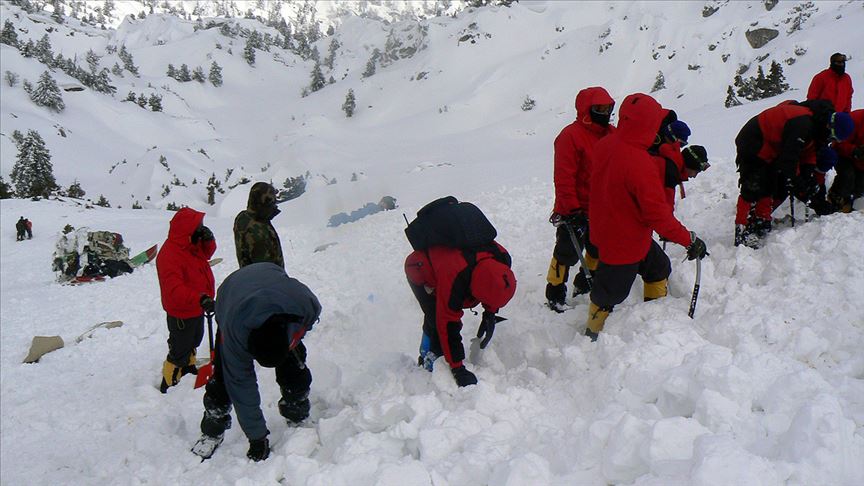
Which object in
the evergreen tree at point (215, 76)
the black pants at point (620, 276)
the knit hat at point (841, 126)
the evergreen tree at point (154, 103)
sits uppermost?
the evergreen tree at point (215, 76)

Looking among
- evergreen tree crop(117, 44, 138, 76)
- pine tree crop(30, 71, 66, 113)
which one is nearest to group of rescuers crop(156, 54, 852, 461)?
pine tree crop(30, 71, 66, 113)

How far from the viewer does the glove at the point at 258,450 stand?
3125 mm

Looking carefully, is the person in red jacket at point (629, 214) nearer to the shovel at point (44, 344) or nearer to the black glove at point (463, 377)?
the black glove at point (463, 377)

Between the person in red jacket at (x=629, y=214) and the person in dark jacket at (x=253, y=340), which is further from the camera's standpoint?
the person in red jacket at (x=629, y=214)

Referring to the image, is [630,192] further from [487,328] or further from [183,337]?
[183,337]

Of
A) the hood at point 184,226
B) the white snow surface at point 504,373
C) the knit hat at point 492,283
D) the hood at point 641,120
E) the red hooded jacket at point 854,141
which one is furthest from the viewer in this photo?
the red hooded jacket at point 854,141

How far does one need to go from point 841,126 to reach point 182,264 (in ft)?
17.5

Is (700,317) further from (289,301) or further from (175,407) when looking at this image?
(175,407)

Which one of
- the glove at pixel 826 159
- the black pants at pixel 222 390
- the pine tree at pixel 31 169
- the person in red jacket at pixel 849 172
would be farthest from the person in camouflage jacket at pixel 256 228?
the pine tree at pixel 31 169

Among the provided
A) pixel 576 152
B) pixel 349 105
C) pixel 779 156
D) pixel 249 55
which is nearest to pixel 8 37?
pixel 249 55

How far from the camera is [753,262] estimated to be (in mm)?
3695

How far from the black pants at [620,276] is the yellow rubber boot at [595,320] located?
0.06 metres

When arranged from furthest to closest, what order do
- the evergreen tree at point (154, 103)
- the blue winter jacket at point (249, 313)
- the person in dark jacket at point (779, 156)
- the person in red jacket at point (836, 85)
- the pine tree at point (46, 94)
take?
1. the evergreen tree at point (154, 103)
2. the pine tree at point (46, 94)
3. the person in red jacket at point (836, 85)
4. the person in dark jacket at point (779, 156)
5. the blue winter jacket at point (249, 313)

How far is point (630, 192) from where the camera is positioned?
3.15 meters
